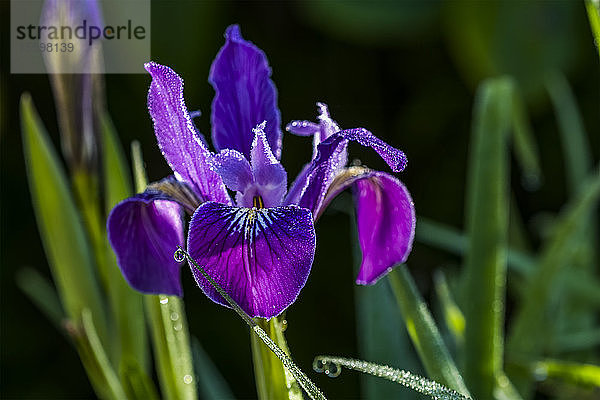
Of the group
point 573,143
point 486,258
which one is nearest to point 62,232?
point 486,258

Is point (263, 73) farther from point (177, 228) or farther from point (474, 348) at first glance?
point (474, 348)

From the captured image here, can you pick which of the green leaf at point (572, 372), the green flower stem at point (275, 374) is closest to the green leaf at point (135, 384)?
the green flower stem at point (275, 374)

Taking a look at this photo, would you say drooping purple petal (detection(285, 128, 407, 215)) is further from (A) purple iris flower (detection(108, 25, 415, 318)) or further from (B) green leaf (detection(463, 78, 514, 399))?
(B) green leaf (detection(463, 78, 514, 399))

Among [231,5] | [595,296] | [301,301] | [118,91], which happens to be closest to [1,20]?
[118,91]

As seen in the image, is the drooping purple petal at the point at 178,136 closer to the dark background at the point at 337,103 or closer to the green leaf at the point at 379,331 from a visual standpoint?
the green leaf at the point at 379,331

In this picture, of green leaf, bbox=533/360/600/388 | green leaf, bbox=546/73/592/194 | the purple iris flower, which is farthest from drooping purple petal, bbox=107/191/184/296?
green leaf, bbox=546/73/592/194

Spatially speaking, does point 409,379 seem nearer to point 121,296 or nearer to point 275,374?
point 275,374
